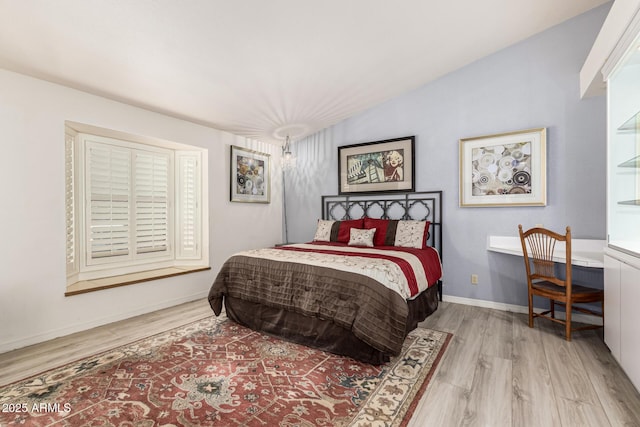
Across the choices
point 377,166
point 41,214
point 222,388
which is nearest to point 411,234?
point 377,166

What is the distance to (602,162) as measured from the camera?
2.92 meters

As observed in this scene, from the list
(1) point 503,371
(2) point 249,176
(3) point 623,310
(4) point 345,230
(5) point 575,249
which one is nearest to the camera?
(3) point 623,310

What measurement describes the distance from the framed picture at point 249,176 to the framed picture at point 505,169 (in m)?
2.91

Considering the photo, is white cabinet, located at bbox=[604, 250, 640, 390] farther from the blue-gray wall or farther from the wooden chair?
the blue-gray wall

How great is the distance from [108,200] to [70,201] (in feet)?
1.20

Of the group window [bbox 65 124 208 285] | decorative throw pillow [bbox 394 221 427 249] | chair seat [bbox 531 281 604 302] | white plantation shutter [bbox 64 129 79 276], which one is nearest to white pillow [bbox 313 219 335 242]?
decorative throw pillow [bbox 394 221 427 249]

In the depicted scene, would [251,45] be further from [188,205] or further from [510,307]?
[510,307]

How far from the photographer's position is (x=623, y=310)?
1.92 metres

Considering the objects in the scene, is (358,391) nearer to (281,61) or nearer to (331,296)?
(331,296)

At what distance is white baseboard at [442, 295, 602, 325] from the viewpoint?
294cm

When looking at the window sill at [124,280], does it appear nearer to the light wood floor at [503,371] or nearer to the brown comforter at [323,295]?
the light wood floor at [503,371]

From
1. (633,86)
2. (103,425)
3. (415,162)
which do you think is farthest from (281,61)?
(103,425)

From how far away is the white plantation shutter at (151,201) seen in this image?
3.71 meters

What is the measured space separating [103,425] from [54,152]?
2392mm
